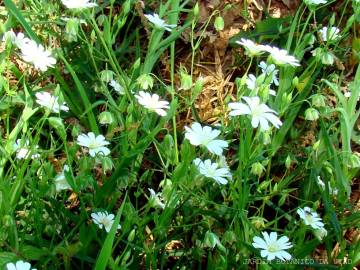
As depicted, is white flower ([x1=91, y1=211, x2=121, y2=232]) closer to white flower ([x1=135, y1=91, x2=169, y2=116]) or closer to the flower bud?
white flower ([x1=135, y1=91, x2=169, y2=116])

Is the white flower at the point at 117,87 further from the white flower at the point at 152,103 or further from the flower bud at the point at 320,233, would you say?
the flower bud at the point at 320,233

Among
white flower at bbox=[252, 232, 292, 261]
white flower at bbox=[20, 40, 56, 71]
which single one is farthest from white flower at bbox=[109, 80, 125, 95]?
white flower at bbox=[252, 232, 292, 261]

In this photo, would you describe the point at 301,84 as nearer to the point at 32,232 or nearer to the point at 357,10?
the point at 357,10

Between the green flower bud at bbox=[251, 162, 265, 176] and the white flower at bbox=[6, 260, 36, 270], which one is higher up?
the green flower bud at bbox=[251, 162, 265, 176]

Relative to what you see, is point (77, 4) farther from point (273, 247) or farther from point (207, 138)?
point (273, 247)

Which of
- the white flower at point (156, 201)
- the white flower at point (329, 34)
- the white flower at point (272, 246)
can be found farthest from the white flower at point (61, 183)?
the white flower at point (329, 34)
